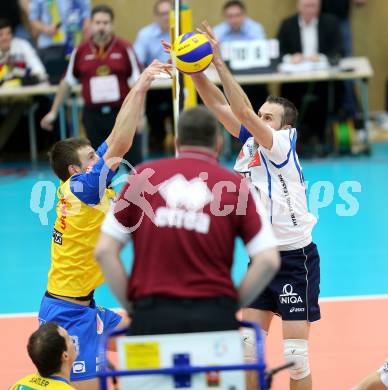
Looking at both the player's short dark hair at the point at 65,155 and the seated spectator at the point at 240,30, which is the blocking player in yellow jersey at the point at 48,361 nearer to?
the player's short dark hair at the point at 65,155

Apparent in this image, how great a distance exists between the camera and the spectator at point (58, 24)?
16266mm

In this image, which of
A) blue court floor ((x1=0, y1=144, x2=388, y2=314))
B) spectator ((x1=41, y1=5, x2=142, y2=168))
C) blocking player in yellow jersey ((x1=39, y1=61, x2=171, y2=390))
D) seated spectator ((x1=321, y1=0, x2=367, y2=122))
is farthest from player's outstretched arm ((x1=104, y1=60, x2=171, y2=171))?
seated spectator ((x1=321, y1=0, x2=367, y2=122))

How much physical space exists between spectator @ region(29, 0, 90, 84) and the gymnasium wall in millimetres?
1545

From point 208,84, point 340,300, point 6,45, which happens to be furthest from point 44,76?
point 208,84

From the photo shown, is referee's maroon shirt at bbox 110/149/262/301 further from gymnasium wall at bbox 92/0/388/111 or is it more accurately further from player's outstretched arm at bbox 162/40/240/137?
gymnasium wall at bbox 92/0/388/111

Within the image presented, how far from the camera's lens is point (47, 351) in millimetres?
5496

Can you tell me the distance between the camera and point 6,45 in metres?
15.4

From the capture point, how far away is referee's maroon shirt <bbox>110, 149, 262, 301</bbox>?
182 inches

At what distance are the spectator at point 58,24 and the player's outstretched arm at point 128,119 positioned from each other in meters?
10.4

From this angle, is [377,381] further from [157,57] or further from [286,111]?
→ [157,57]

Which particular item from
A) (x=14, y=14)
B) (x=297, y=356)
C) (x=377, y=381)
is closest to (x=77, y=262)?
(x=297, y=356)

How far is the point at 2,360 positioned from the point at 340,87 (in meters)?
10.1

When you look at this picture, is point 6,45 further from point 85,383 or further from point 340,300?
point 85,383

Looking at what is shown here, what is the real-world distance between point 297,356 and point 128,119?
198cm
